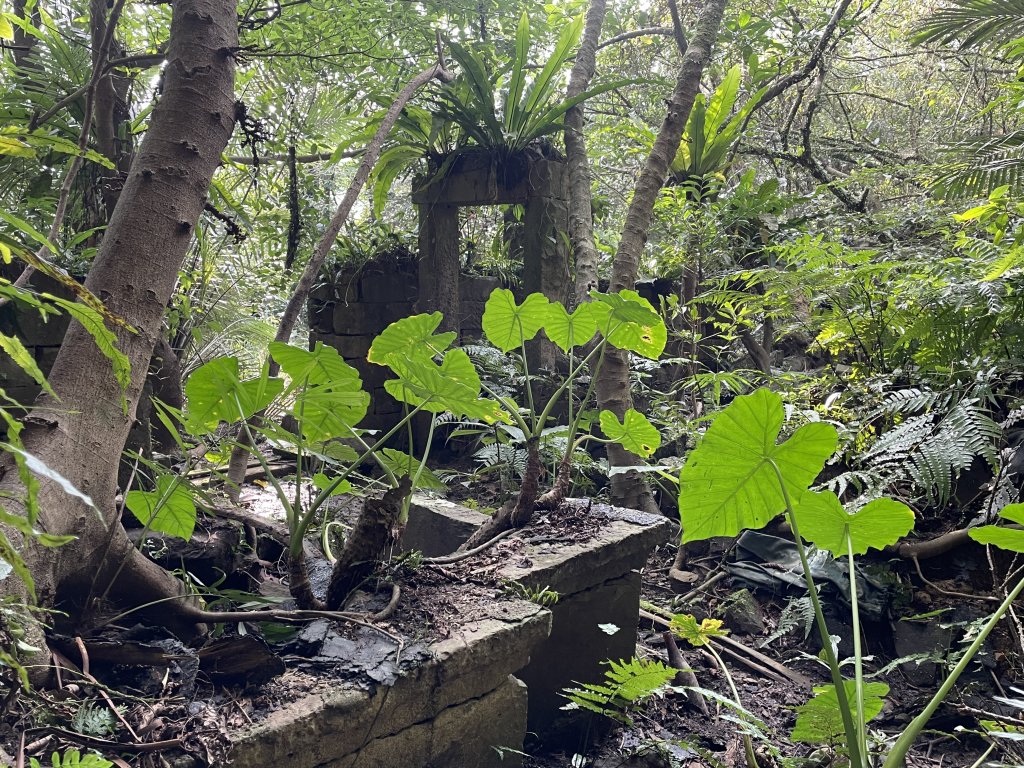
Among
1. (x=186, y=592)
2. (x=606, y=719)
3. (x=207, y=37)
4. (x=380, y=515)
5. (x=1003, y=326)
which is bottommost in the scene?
(x=606, y=719)

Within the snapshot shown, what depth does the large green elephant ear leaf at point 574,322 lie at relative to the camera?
1.83 metres

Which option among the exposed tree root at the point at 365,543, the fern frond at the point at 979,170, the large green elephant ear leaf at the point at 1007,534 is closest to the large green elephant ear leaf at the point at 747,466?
the large green elephant ear leaf at the point at 1007,534

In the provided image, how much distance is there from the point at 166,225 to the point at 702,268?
3.32m

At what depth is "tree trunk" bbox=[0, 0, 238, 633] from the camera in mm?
1138

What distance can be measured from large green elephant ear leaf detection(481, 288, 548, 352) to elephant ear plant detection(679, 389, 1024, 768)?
2.60 ft

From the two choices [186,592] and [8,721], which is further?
[186,592]

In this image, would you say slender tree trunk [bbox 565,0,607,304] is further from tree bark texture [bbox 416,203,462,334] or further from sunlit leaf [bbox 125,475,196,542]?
sunlit leaf [bbox 125,475,196,542]

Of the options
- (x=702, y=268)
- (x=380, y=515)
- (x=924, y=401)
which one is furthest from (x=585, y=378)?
(x=380, y=515)

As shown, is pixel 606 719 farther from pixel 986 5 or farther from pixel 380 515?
pixel 986 5

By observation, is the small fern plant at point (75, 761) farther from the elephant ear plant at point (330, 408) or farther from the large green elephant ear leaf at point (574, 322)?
the large green elephant ear leaf at point (574, 322)

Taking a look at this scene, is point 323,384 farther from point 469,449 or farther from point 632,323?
point 469,449

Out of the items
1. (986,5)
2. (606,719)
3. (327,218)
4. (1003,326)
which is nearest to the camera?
(606,719)

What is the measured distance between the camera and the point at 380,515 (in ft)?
4.67

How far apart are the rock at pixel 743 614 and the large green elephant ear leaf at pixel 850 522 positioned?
146cm
